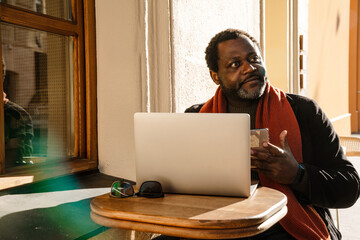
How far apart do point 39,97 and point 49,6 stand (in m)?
0.55

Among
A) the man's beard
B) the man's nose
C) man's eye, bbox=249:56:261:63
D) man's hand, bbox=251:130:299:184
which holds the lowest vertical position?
man's hand, bbox=251:130:299:184

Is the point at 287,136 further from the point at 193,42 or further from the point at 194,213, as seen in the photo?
the point at 193,42

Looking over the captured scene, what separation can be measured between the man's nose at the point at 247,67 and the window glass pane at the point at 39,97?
1084 millimetres

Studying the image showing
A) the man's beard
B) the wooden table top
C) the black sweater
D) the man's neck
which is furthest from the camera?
the man's neck

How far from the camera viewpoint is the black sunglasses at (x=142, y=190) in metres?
1.39

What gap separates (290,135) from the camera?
1891 millimetres

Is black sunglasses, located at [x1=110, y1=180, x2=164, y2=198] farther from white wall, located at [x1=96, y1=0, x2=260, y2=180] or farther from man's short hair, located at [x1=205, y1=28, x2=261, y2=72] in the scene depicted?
man's short hair, located at [x1=205, y1=28, x2=261, y2=72]

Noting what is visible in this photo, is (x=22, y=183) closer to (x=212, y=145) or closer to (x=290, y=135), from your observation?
(x=212, y=145)

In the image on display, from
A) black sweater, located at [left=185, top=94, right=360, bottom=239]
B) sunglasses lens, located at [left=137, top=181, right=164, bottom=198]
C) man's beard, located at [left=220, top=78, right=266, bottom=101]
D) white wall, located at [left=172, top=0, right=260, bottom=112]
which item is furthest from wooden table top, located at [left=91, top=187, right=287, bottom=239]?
white wall, located at [left=172, top=0, right=260, bottom=112]

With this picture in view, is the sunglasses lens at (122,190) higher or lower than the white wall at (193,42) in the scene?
lower

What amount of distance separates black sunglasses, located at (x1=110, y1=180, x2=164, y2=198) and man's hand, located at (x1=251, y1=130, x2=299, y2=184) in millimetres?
440

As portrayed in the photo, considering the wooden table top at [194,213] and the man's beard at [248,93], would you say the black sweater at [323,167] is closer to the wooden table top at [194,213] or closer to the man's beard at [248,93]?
the man's beard at [248,93]

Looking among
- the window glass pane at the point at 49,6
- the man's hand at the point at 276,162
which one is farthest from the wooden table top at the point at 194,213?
the window glass pane at the point at 49,6

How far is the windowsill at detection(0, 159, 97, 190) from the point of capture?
191 centimetres
